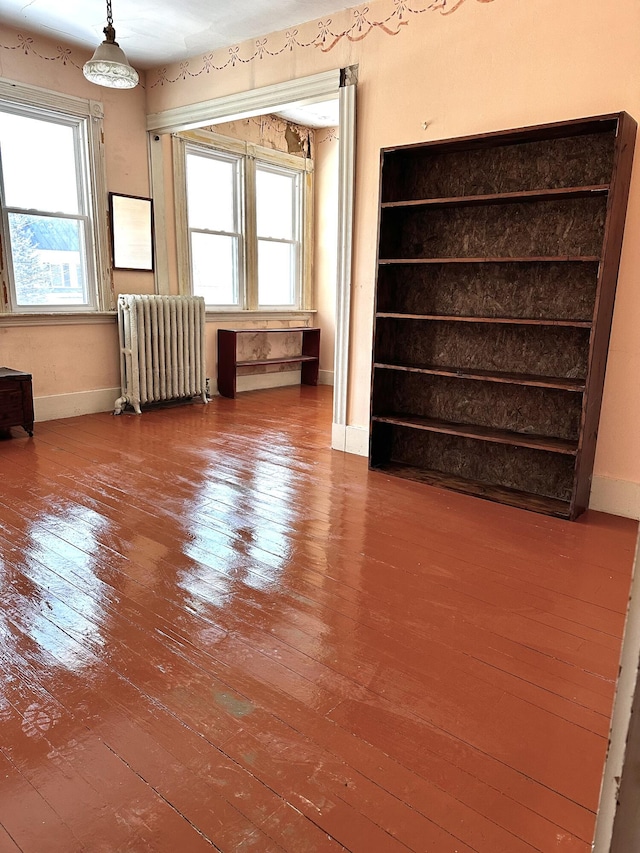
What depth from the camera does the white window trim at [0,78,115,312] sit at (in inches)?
180

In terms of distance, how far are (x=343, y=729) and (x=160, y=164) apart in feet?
18.0

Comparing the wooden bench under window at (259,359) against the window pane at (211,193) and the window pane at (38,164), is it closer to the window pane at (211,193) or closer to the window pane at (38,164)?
the window pane at (211,193)

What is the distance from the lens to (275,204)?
693 centimetres

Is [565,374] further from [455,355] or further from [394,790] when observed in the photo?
[394,790]

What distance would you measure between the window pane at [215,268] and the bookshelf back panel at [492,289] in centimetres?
305

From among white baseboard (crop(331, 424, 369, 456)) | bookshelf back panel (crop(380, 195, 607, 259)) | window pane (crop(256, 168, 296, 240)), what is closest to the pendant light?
bookshelf back panel (crop(380, 195, 607, 259))

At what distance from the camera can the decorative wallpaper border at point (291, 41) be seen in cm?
359

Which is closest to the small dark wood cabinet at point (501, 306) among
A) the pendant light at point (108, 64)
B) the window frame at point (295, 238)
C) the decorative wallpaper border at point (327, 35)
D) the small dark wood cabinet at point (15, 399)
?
the decorative wallpaper border at point (327, 35)

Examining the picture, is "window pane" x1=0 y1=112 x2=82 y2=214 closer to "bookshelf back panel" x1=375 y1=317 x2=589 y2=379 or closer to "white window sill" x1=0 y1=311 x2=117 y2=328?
"white window sill" x1=0 y1=311 x2=117 y2=328

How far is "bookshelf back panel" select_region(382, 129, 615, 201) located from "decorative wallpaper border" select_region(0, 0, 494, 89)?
815mm

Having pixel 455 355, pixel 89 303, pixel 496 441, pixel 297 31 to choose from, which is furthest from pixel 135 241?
pixel 496 441

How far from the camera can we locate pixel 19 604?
2180 millimetres

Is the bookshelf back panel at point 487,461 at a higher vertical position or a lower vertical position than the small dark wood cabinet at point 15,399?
lower

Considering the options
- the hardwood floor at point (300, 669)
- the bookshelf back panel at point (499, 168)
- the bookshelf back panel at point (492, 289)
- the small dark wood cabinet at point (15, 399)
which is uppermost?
the bookshelf back panel at point (499, 168)
